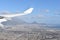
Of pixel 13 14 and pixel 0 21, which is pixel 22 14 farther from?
pixel 0 21

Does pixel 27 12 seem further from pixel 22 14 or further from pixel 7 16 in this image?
pixel 7 16

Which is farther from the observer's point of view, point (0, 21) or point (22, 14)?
point (22, 14)

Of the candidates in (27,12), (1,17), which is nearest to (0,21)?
(1,17)

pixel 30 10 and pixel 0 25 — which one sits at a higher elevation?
pixel 30 10

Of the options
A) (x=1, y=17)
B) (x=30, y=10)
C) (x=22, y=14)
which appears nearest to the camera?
(x=1, y=17)

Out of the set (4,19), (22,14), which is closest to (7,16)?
(4,19)

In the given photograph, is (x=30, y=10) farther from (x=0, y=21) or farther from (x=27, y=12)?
(x=0, y=21)

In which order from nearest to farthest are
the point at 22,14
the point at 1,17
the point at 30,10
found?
the point at 1,17
the point at 22,14
the point at 30,10
